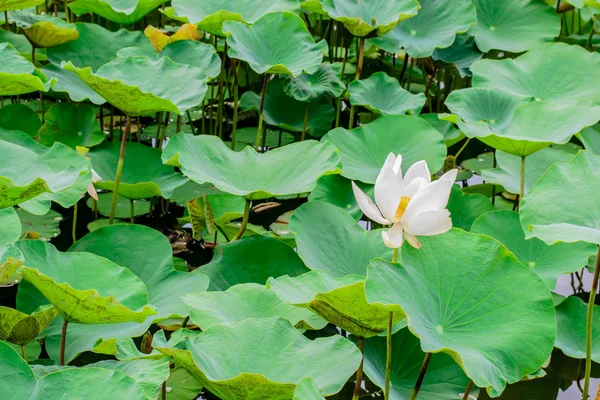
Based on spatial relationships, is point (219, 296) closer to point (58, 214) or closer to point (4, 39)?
point (58, 214)

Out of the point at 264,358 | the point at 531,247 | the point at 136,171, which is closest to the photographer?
the point at 264,358

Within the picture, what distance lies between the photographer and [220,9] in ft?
9.60

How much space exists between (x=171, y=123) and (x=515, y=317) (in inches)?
83.0

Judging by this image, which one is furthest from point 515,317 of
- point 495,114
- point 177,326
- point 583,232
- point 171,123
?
point 171,123

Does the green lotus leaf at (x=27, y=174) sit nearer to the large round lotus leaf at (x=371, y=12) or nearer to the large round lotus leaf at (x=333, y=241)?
the large round lotus leaf at (x=333, y=241)

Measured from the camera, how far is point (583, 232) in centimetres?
158

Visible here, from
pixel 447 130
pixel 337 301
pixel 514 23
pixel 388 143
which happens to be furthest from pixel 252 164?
pixel 514 23

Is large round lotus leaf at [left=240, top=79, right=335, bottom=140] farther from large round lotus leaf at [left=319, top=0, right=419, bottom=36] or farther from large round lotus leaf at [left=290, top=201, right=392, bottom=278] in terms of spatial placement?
large round lotus leaf at [left=290, top=201, right=392, bottom=278]

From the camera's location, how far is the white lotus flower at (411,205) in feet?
4.66

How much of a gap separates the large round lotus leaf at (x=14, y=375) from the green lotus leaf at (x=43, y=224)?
A: 49.8 inches

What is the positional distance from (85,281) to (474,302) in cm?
82

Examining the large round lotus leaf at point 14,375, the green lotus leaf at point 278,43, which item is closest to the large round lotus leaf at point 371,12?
the green lotus leaf at point 278,43

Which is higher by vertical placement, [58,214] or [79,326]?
[79,326]

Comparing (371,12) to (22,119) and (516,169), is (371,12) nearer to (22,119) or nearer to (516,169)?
(516,169)
